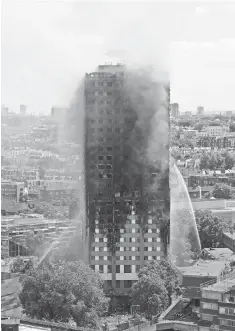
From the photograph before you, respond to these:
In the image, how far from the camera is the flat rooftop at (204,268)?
527 cm

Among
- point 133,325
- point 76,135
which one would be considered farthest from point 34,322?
point 76,135

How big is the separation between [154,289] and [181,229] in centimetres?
208

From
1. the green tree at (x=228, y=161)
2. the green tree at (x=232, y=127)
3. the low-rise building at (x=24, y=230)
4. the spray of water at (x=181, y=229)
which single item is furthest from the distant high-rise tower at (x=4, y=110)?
the green tree at (x=232, y=127)

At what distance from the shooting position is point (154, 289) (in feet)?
16.8

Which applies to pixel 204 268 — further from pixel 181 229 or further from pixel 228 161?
pixel 228 161

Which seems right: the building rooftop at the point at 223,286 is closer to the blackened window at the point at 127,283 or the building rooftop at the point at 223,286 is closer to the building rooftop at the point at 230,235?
the blackened window at the point at 127,283

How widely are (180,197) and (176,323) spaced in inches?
157

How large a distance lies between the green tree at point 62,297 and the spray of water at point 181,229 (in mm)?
1199

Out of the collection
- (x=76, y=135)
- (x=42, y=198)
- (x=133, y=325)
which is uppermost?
(x=76, y=135)

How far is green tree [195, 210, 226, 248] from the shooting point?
7387mm

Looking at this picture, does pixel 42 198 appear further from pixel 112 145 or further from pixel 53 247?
pixel 112 145

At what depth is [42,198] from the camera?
31.9 feet

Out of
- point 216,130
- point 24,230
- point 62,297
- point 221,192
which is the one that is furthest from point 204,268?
point 216,130

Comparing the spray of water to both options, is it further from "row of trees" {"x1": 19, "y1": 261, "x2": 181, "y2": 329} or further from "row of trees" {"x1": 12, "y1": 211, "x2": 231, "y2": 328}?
"row of trees" {"x1": 19, "y1": 261, "x2": 181, "y2": 329}
